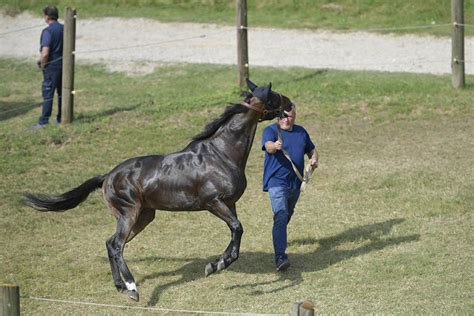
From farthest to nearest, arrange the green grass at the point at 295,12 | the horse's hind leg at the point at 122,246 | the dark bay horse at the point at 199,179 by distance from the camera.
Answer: the green grass at the point at 295,12, the dark bay horse at the point at 199,179, the horse's hind leg at the point at 122,246

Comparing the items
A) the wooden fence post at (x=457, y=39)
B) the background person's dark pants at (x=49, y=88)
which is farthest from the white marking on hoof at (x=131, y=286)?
the wooden fence post at (x=457, y=39)

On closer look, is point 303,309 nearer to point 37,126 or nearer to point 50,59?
point 37,126

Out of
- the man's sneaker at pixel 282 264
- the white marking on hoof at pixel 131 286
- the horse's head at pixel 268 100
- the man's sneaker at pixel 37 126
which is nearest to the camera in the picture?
the white marking on hoof at pixel 131 286

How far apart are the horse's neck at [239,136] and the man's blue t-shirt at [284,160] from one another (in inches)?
15.7

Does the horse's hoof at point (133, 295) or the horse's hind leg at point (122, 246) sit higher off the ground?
the horse's hind leg at point (122, 246)

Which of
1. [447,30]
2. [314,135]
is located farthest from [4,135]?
[447,30]

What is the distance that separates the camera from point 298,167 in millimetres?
10734

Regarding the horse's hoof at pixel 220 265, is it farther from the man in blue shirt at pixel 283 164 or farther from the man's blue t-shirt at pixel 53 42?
the man's blue t-shirt at pixel 53 42

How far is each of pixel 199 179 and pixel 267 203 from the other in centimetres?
355

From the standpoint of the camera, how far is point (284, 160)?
35.2 ft

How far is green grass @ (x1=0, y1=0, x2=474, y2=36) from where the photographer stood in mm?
22203

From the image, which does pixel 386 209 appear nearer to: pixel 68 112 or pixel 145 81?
pixel 68 112

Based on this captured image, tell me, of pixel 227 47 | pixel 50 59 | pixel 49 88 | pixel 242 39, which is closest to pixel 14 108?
pixel 49 88

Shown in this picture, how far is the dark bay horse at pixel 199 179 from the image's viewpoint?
10.1m
